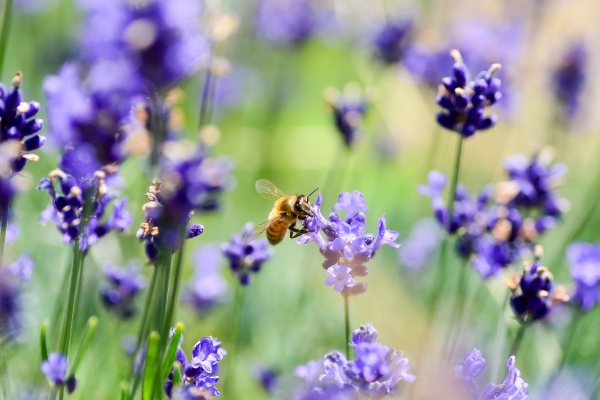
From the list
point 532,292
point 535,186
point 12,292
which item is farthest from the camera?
point 535,186

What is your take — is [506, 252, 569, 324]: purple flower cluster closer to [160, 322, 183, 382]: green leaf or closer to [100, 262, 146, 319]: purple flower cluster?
[160, 322, 183, 382]: green leaf

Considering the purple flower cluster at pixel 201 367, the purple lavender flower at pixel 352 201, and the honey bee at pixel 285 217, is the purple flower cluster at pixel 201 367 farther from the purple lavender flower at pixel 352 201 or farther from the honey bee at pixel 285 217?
the honey bee at pixel 285 217

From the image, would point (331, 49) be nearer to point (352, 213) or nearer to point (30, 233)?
point (30, 233)

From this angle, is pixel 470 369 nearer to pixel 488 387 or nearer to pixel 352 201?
pixel 488 387

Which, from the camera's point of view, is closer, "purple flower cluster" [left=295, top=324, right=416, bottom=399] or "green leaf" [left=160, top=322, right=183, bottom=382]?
"purple flower cluster" [left=295, top=324, right=416, bottom=399]

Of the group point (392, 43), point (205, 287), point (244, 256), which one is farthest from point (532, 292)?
point (392, 43)

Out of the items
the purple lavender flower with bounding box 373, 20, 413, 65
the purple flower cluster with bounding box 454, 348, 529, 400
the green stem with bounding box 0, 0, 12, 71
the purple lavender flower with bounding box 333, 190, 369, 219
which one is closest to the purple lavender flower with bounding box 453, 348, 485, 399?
the purple flower cluster with bounding box 454, 348, 529, 400
